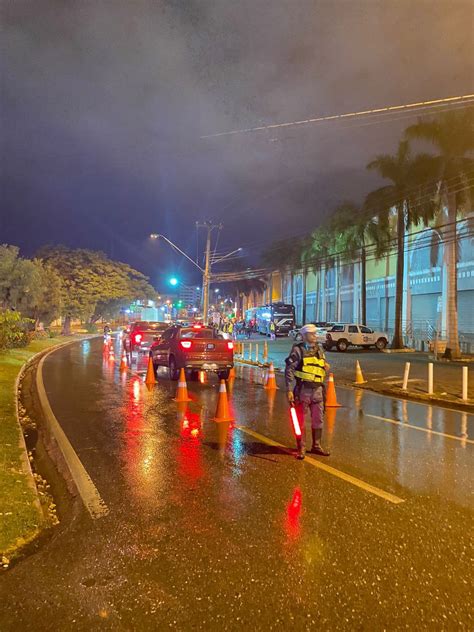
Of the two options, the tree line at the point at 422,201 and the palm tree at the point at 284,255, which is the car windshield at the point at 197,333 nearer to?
the tree line at the point at 422,201

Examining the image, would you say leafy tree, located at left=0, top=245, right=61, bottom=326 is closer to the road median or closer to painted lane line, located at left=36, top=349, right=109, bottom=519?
painted lane line, located at left=36, top=349, right=109, bottom=519

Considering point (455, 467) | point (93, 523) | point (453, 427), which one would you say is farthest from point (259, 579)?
point (453, 427)

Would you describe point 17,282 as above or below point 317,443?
above

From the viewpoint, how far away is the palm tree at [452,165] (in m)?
25.3

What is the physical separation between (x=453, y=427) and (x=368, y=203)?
2593 cm

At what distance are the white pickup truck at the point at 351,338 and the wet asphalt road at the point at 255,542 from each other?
963 inches

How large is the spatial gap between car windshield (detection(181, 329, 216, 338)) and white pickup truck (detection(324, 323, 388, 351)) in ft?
57.8

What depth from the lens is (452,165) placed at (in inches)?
1042

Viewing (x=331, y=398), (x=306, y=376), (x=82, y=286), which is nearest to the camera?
(x=306, y=376)

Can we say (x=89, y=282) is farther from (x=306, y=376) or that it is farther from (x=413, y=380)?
(x=306, y=376)

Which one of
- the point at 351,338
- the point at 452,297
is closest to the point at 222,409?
the point at 452,297

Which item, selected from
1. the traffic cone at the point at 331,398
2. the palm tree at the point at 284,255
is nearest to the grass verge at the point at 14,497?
the traffic cone at the point at 331,398

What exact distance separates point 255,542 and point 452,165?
27.0m

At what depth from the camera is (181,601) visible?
330cm
